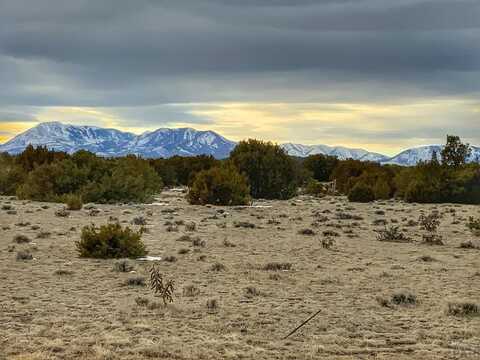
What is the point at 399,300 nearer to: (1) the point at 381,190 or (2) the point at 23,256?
(2) the point at 23,256

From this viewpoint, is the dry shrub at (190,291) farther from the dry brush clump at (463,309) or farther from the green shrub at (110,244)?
the green shrub at (110,244)

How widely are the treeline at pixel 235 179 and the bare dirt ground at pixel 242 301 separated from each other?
55.1ft

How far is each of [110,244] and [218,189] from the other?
868 inches

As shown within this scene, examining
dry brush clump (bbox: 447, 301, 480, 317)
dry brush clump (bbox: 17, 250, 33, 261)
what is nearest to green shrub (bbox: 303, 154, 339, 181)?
dry brush clump (bbox: 17, 250, 33, 261)

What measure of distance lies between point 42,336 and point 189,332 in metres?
1.98

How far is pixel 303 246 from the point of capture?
65.5 ft

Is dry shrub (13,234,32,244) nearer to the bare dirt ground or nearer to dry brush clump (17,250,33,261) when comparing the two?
the bare dirt ground

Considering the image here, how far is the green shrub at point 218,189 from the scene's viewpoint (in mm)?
38719

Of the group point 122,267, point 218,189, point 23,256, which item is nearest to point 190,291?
point 122,267

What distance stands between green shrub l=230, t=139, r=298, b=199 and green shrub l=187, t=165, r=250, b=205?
25.3 ft

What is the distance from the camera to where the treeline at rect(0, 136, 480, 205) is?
3928 centimetres

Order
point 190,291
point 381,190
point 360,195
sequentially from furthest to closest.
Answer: point 381,190, point 360,195, point 190,291

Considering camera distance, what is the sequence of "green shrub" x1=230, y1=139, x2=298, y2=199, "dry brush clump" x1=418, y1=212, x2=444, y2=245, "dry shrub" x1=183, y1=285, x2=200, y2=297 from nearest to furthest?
"dry shrub" x1=183, y1=285, x2=200, y2=297 < "dry brush clump" x1=418, y1=212, x2=444, y2=245 < "green shrub" x1=230, y1=139, x2=298, y2=199

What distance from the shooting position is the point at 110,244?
55.9 feet
